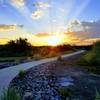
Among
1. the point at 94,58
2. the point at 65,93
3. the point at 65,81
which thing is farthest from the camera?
the point at 94,58

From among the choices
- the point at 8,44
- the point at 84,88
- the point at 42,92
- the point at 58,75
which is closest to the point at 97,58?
the point at 58,75

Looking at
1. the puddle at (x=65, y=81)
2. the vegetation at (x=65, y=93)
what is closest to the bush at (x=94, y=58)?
the puddle at (x=65, y=81)

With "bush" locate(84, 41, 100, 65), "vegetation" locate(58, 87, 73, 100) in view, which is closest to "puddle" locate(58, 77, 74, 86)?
"vegetation" locate(58, 87, 73, 100)

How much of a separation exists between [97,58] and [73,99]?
20832 millimetres

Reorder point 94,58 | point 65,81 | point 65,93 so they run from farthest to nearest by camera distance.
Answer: point 94,58 < point 65,81 < point 65,93

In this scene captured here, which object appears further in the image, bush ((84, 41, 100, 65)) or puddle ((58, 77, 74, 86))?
bush ((84, 41, 100, 65))

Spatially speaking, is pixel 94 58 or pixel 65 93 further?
pixel 94 58

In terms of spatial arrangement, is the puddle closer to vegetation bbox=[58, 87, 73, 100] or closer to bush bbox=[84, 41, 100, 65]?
vegetation bbox=[58, 87, 73, 100]

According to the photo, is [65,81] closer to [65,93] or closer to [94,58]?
[65,93]

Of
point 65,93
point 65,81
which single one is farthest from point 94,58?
point 65,93

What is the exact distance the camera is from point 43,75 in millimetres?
21469

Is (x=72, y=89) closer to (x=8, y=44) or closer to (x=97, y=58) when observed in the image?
(x=97, y=58)

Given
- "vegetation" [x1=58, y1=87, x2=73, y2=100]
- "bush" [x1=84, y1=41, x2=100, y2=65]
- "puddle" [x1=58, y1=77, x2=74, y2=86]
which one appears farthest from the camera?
"bush" [x1=84, y1=41, x2=100, y2=65]

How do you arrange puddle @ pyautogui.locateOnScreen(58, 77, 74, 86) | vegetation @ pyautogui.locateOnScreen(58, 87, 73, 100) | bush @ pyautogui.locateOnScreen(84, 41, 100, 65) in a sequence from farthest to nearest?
1. bush @ pyautogui.locateOnScreen(84, 41, 100, 65)
2. puddle @ pyautogui.locateOnScreen(58, 77, 74, 86)
3. vegetation @ pyautogui.locateOnScreen(58, 87, 73, 100)
